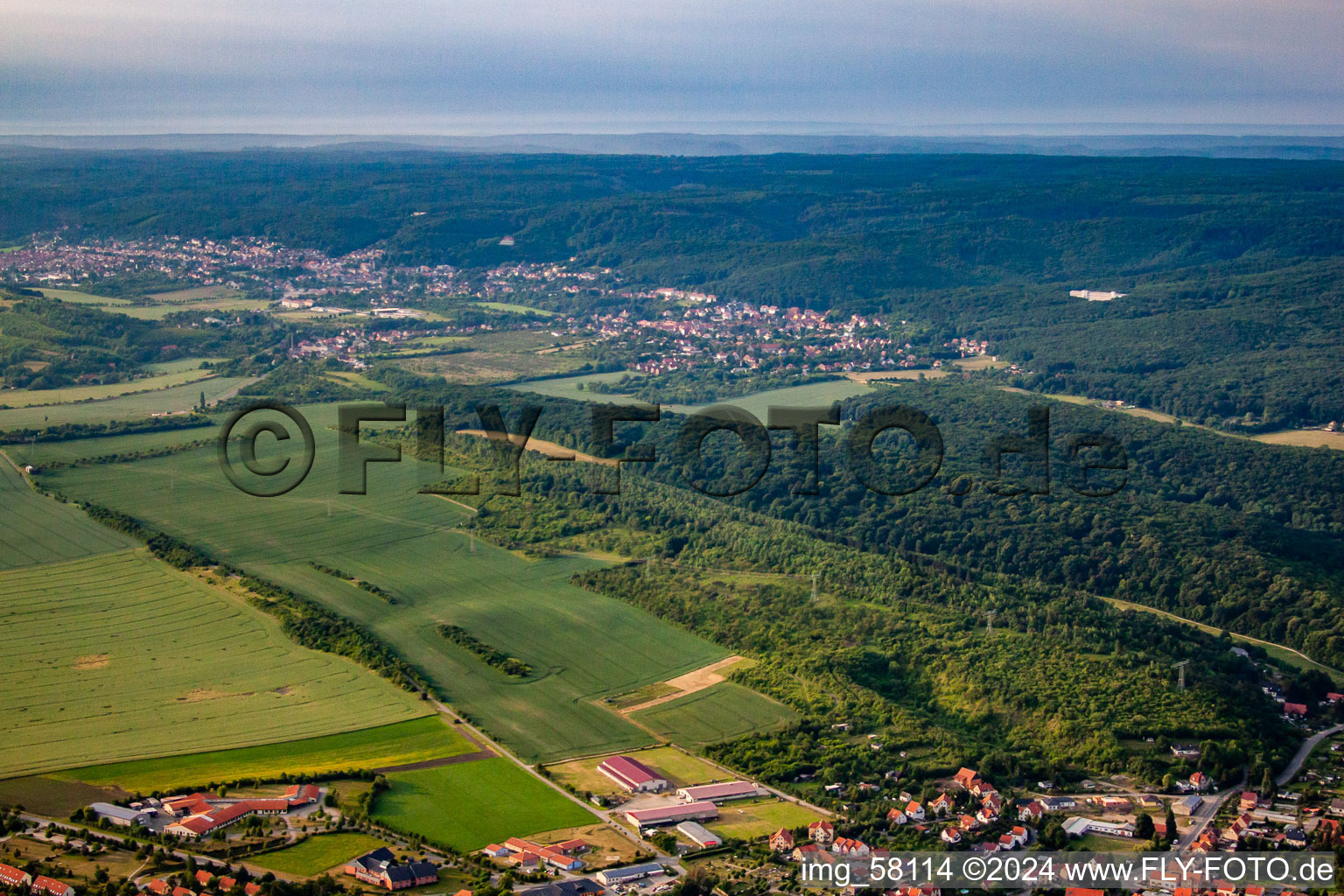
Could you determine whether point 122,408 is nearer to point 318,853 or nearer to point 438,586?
point 438,586

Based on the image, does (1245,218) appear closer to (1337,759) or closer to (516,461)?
(516,461)

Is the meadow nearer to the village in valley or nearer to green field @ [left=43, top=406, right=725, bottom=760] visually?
the village in valley

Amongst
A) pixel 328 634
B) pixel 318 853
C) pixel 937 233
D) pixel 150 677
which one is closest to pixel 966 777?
pixel 318 853

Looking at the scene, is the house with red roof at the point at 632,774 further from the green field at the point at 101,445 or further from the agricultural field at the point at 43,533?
the green field at the point at 101,445

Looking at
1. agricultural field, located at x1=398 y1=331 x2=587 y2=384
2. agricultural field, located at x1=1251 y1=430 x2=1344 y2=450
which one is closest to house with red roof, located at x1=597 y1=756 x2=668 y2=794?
agricultural field, located at x1=1251 y1=430 x2=1344 y2=450

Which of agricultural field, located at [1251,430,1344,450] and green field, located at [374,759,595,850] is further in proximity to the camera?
agricultural field, located at [1251,430,1344,450]

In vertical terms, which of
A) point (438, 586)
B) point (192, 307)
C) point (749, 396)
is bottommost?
point (438, 586)

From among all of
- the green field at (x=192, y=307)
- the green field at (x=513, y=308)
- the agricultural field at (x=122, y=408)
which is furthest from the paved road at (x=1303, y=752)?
the green field at (x=513, y=308)
